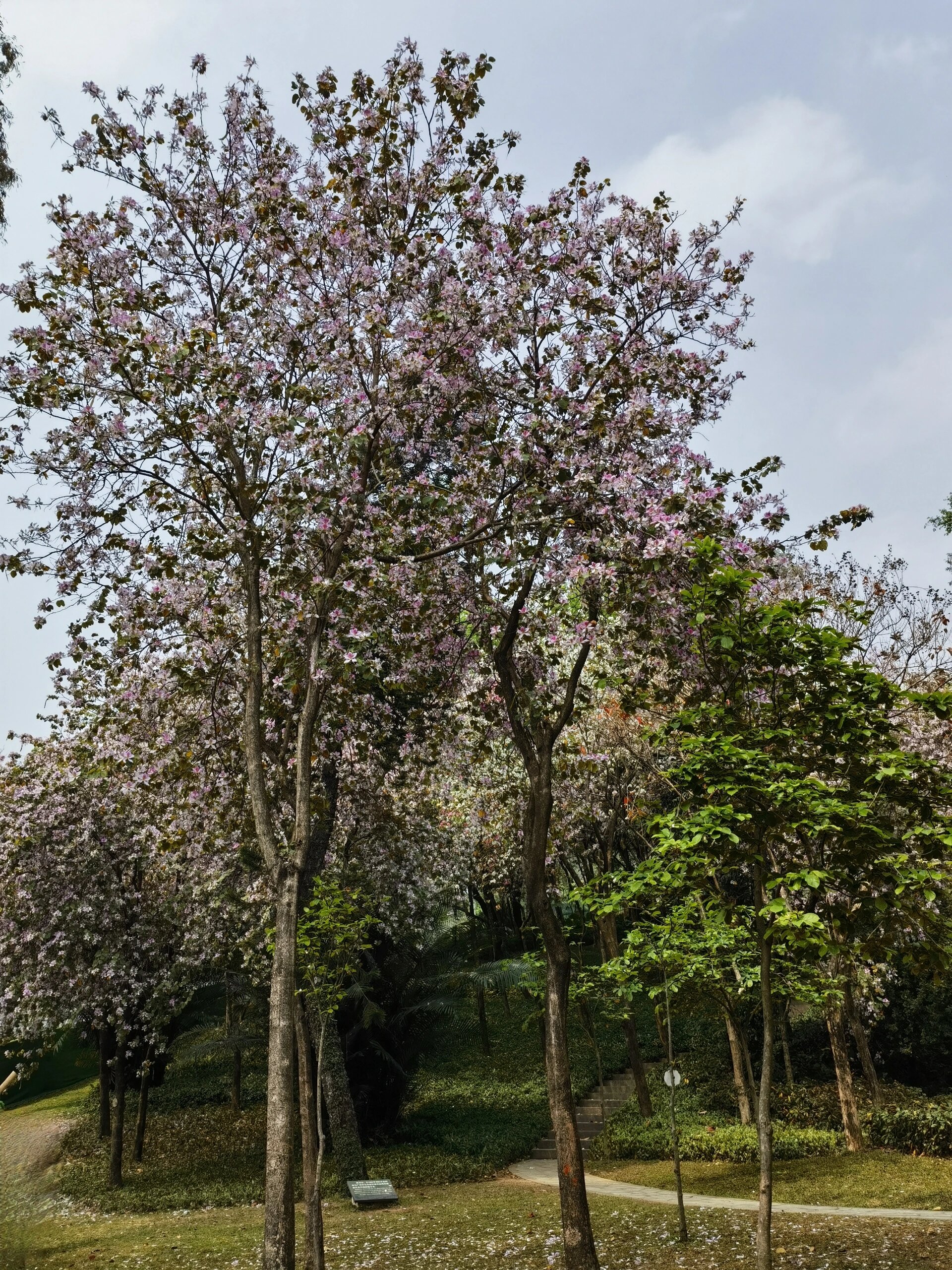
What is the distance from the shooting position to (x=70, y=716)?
38.2 feet

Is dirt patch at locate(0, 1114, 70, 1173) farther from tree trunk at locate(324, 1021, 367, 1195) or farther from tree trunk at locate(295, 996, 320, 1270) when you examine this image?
tree trunk at locate(295, 996, 320, 1270)

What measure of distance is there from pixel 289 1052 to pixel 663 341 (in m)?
8.36

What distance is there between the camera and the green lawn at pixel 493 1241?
10125 mm

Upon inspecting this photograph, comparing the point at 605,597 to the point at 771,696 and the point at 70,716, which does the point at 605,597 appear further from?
the point at 70,716

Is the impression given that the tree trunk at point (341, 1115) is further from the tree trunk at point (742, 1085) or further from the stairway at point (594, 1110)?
the tree trunk at point (742, 1085)

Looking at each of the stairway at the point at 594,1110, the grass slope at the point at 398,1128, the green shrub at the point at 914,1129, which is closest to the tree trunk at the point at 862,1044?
the green shrub at the point at 914,1129

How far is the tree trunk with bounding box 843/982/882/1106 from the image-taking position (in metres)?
17.9

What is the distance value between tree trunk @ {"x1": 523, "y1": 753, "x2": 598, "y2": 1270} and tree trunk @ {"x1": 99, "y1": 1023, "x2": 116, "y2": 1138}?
13.7m

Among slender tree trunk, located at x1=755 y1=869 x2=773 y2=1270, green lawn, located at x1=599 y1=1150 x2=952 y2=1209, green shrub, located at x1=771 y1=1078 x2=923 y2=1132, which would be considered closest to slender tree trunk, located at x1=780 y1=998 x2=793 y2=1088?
green shrub, located at x1=771 y1=1078 x2=923 y2=1132

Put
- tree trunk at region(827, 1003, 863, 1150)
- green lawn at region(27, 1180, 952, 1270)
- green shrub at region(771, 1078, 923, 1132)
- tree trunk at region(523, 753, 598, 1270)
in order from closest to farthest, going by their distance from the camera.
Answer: tree trunk at region(523, 753, 598, 1270)
green lawn at region(27, 1180, 952, 1270)
tree trunk at region(827, 1003, 863, 1150)
green shrub at region(771, 1078, 923, 1132)

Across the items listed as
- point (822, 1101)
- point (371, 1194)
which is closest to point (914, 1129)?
point (822, 1101)

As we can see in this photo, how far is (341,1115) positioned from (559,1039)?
9.36m

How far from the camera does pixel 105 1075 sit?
906 inches

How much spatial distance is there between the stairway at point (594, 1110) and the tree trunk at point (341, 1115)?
4321mm
